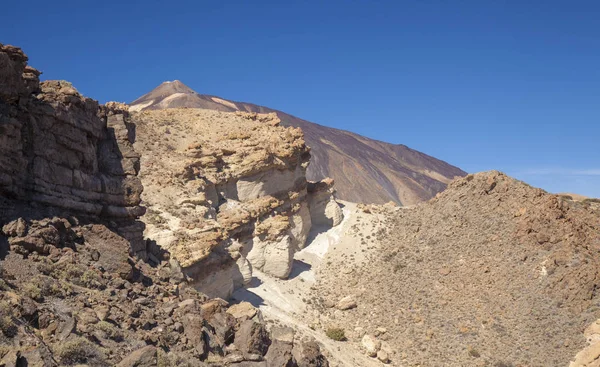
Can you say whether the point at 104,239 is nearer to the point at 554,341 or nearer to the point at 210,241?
the point at 210,241

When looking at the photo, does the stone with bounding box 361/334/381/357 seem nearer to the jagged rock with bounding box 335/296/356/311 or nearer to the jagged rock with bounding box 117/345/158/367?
the jagged rock with bounding box 335/296/356/311

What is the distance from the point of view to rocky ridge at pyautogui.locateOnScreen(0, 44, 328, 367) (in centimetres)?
913

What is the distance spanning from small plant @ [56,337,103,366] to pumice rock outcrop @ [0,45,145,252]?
3.96m

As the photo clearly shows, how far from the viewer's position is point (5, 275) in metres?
9.77

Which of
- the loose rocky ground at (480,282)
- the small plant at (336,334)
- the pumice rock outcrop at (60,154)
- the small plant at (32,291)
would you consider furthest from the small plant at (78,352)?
the loose rocky ground at (480,282)

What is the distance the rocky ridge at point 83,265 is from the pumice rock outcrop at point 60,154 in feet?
0.10

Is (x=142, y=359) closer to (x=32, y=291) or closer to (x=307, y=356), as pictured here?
(x=32, y=291)

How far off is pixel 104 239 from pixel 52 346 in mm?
4949

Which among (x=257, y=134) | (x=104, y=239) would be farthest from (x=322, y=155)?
(x=104, y=239)

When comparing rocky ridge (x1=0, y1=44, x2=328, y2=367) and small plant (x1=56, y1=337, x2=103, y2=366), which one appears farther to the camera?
rocky ridge (x1=0, y1=44, x2=328, y2=367)

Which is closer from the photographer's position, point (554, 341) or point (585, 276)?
point (554, 341)

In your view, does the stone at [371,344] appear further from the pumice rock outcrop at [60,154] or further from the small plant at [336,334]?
the pumice rock outcrop at [60,154]

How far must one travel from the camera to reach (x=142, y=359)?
30.3 feet

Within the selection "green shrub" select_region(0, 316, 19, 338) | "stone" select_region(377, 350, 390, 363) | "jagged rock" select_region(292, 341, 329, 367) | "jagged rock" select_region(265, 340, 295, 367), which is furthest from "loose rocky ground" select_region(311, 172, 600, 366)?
"green shrub" select_region(0, 316, 19, 338)
